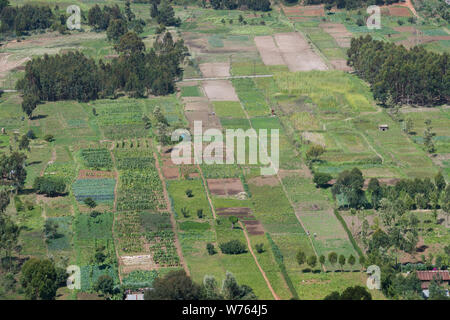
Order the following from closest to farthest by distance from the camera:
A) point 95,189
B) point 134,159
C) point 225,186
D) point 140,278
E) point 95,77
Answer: point 140,278, point 95,189, point 225,186, point 134,159, point 95,77

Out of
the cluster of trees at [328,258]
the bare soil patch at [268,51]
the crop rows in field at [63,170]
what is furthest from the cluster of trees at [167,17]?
the cluster of trees at [328,258]

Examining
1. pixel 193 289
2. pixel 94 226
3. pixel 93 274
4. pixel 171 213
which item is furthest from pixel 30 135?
pixel 193 289

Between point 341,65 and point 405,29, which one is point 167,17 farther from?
point 405,29

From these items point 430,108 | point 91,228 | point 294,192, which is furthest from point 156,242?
point 430,108

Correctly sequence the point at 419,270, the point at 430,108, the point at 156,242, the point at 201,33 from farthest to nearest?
the point at 201,33, the point at 430,108, the point at 156,242, the point at 419,270

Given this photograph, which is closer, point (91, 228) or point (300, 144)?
point (91, 228)

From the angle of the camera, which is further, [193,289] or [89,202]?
[89,202]
